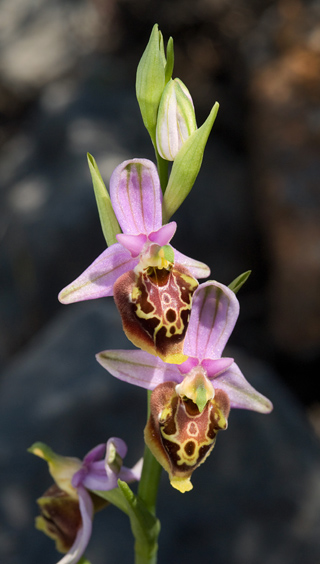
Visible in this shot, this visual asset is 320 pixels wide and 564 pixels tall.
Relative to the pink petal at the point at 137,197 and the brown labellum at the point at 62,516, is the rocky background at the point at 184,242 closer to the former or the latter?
the brown labellum at the point at 62,516

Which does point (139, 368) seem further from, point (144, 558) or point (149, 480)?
point (144, 558)

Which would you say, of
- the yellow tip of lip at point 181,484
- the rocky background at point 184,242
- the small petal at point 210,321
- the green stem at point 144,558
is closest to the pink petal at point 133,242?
the small petal at point 210,321

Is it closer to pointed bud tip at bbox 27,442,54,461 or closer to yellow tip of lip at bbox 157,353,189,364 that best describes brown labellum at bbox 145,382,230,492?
yellow tip of lip at bbox 157,353,189,364

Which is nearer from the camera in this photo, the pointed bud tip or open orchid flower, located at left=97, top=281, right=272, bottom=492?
open orchid flower, located at left=97, top=281, right=272, bottom=492

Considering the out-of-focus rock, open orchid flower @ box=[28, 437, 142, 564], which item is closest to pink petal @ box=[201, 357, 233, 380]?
open orchid flower @ box=[28, 437, 142, 564]

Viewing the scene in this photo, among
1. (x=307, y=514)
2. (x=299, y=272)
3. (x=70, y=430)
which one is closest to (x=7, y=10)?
(x=299, y=272)

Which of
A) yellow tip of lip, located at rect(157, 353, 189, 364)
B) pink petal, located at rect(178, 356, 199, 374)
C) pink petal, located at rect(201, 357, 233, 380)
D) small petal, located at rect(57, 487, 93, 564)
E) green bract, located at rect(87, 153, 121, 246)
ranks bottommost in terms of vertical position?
small petal, located at rect(57, 487, 93, 564)

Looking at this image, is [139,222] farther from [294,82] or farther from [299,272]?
[294,82]
